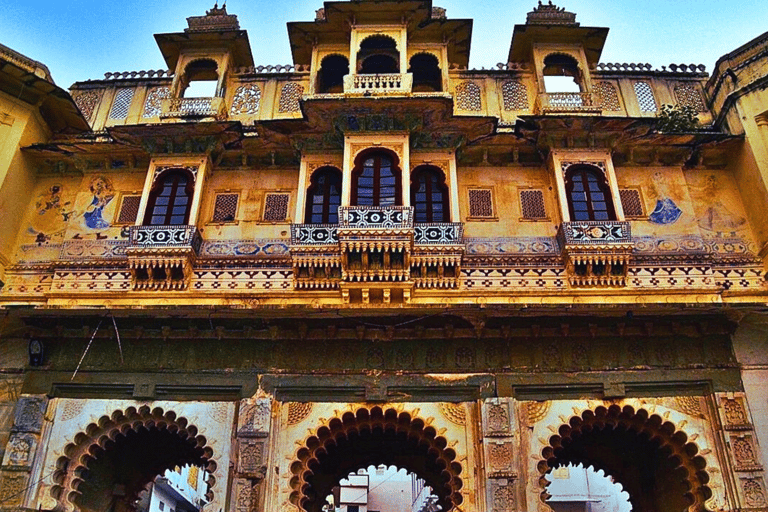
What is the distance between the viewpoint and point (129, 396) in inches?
371

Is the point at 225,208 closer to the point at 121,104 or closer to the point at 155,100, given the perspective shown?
the point at 155,100

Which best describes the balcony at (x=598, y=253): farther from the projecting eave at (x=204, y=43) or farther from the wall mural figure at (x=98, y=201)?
the wall mural figure at (x=98, y=201)

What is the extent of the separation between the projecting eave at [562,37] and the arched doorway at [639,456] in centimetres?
704

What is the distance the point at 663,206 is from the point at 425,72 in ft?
17.1

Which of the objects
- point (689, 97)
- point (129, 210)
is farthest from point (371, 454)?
point (689, 97)

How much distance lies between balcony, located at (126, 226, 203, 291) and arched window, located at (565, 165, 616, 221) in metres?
6.26

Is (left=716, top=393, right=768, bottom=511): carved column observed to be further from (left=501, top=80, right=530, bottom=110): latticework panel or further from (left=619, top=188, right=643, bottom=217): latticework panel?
(left=501, top=80, right=530, bottom=110): latticework panel

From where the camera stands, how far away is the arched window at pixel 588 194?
402 inches

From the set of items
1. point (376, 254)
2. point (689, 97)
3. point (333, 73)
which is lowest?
point (376, 254)

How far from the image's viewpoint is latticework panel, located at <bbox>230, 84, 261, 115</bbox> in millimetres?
12078

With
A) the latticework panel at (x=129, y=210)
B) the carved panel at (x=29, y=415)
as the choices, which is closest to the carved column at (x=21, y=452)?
the carved panel at (x=29, y=415)

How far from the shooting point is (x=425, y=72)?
12.5m

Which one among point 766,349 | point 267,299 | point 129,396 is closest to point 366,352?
point 267,299

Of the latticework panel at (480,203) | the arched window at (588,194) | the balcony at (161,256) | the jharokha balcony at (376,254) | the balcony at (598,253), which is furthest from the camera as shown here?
the latticework panel at (480,203)
